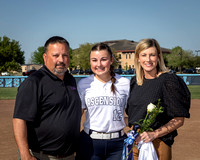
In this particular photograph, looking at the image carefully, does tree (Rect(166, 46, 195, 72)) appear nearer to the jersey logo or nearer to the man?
the jersey logo

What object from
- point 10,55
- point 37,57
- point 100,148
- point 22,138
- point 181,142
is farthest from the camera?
point 37,57

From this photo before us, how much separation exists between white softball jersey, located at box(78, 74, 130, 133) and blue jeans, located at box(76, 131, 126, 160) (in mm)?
128

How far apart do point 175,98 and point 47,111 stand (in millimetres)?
1431

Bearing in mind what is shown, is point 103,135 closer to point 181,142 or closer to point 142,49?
point 142,49

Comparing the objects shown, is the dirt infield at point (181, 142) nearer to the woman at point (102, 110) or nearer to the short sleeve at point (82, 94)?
the woman at point (102, 110)

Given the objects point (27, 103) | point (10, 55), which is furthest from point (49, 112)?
point (10, 55)

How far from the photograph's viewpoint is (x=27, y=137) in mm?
2631

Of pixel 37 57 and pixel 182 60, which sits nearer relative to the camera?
pixel 182 60

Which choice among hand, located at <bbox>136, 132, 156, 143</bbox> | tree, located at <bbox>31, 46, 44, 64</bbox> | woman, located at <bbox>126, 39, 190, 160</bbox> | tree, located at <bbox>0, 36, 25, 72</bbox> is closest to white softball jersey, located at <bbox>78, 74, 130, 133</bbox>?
woman, located at <bbox>126, 39, 190, 160</bbox>

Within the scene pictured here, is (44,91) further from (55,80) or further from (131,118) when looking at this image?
(131,118)

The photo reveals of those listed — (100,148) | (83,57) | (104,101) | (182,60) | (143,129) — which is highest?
(83,57)

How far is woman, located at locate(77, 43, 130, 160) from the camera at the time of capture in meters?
2.79

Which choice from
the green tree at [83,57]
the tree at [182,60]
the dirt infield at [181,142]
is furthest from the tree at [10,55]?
the tree at [182,60]

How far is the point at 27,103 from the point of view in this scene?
2.52 metres
